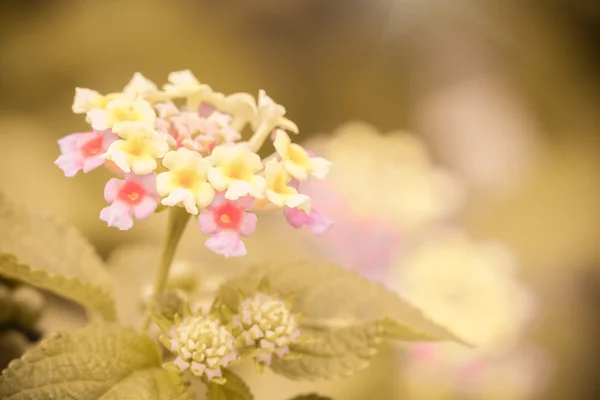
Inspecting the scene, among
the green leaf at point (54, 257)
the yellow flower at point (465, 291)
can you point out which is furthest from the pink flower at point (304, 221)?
the yellow flower at point (465, 291)

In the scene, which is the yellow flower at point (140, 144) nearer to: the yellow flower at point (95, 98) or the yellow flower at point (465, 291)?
the yellow flower at point (95, 98)

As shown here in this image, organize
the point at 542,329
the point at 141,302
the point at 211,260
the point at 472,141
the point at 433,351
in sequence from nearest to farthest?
1. the point at 141,302
2. the point at 211,260
3. the point at 433,351
4. the point at 542,329
5. the point at 472,141

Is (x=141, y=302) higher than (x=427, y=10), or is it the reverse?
(x=427, y=10)

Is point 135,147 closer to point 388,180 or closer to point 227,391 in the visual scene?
point 227,391

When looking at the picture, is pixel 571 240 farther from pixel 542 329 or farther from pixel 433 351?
pixel 433 351

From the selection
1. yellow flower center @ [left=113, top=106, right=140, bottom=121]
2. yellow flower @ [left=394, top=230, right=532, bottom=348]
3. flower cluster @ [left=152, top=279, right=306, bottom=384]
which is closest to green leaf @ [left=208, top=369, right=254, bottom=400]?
flower cluster @ [left=152, top=279, right=306, bottom=384]

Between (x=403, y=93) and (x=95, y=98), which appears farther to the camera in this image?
(x=403, y=93)

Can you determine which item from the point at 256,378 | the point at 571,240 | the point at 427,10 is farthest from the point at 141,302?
the point at 427,10

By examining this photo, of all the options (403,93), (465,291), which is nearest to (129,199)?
(465,291)
